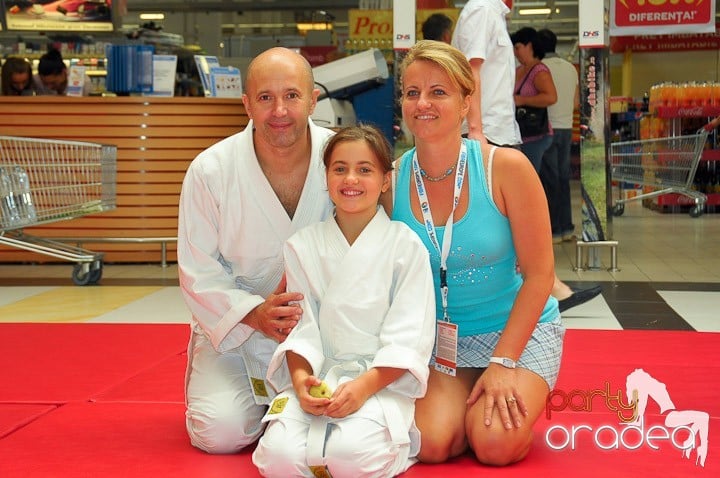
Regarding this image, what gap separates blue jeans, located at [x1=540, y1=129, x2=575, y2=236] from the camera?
7.80 metres

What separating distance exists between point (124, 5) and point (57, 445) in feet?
28.5

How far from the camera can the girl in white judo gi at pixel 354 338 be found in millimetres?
2311

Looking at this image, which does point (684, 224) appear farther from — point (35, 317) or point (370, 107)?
point (35, 317)

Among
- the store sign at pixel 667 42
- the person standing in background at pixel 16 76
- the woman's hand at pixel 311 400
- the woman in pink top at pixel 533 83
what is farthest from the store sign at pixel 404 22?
the store sign at pixel 667 42

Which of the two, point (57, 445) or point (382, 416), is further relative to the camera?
point (57, 445)

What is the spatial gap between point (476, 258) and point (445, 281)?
0.10 m

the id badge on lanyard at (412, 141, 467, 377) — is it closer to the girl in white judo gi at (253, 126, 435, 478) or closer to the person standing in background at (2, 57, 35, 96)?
the girl in white judo gi at (253, 126, 435, 478)

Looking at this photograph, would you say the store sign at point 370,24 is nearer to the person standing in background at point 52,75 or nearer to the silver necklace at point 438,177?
the person standing in background at point 52,75

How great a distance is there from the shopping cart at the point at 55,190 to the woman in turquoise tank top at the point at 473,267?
379 centimetres

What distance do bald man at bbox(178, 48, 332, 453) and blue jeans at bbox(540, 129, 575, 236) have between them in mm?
5136

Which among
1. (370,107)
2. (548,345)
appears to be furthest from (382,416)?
(370,107)

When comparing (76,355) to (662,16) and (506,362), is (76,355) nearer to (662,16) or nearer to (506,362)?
(506,362)

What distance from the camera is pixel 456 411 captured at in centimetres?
257

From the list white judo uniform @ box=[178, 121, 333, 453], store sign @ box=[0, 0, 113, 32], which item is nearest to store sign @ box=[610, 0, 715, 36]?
store sign @ box=[0, 0, 113, 32]
